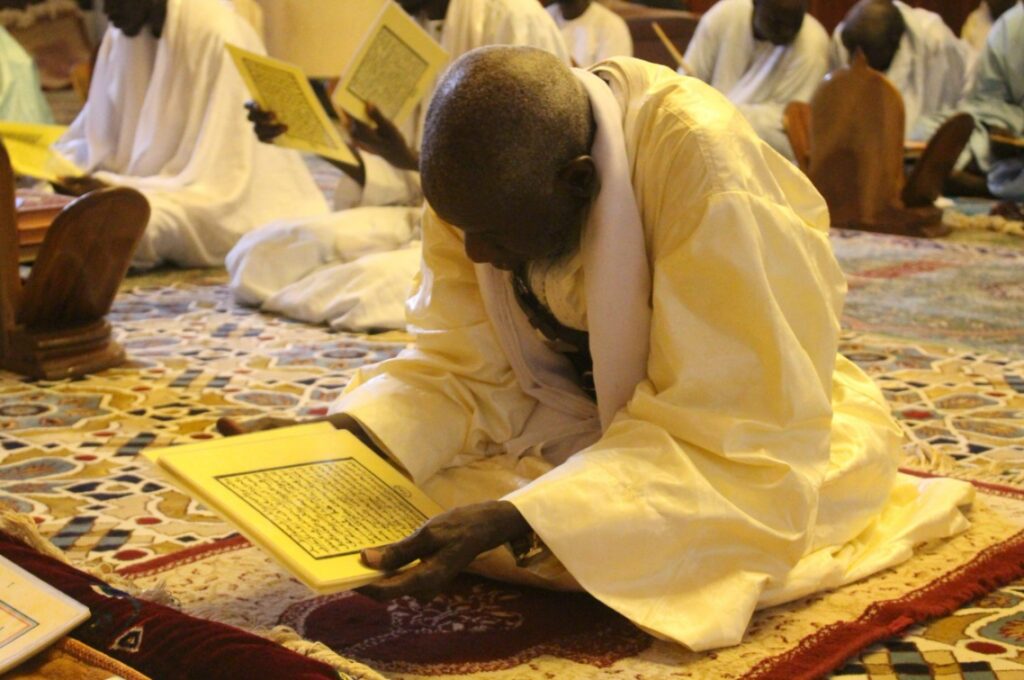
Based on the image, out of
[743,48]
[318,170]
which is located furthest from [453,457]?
[318,170]

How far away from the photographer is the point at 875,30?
8.86 metres

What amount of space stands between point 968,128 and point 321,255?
149 inches

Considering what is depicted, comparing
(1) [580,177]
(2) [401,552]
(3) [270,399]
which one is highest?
(1) [580,177]

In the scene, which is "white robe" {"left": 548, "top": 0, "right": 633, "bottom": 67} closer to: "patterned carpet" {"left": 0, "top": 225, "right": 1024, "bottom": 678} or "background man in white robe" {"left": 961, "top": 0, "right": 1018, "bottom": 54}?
"background man in white robe" {"left": 961, "top": 0, "right": 1018, "bottom": 54}

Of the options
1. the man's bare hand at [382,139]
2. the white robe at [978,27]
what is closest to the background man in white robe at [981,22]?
the white robe at [978,27]

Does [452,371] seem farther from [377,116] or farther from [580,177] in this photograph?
[377,116]

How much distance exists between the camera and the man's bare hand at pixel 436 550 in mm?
1809

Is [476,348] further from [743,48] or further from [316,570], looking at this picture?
[743,48]

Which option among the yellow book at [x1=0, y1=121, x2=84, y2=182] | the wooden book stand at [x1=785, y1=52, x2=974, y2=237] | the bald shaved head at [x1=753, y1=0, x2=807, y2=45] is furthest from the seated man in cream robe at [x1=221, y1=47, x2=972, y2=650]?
the bald shaved head at [x1=753, y1=0, x2=807, y2=45]

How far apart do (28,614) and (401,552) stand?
0.47 metres

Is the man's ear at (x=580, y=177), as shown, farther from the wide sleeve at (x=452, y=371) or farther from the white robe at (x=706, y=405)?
the wide sleeve at (x=452, y=371)

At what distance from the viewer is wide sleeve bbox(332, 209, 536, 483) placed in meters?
2.39

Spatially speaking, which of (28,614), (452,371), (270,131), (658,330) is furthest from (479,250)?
(270,131)

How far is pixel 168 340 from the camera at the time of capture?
14.7 ft
